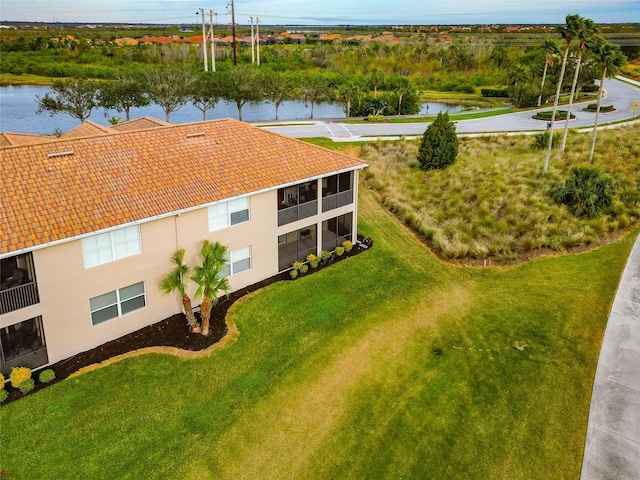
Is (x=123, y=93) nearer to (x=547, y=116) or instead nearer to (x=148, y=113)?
(x=148, y=113)

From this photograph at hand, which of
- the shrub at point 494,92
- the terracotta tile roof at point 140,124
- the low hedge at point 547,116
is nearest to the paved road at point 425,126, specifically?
the low hedge at point 547,116

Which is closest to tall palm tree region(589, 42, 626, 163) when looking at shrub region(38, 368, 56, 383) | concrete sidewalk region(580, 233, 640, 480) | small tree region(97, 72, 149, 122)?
concrete sidewalk region(580, 233, 640, 480)

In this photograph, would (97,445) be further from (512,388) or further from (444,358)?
(512,388)

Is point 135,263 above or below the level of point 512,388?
above

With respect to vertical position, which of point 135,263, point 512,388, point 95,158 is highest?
point 95,158

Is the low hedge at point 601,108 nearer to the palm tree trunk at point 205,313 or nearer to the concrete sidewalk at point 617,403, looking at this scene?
the concrete sidewalk at point 617,403

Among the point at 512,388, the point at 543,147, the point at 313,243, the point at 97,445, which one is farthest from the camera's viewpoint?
the point at 543,147

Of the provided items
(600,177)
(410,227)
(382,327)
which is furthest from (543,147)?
(382,327)

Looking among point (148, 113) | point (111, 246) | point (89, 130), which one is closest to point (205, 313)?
point (111, 246)
